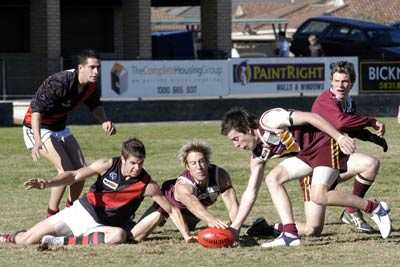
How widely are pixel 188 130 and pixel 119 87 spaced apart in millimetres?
3732

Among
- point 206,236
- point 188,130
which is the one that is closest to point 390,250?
point 206,236

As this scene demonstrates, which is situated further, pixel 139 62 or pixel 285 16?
pixel 285 16

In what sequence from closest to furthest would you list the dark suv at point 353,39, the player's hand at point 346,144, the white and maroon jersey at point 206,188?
the player's hand at point 346,144, the white and maroon jersey at point 206,188, the dark suv at point 353,39

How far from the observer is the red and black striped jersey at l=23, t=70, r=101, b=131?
38.2 feet

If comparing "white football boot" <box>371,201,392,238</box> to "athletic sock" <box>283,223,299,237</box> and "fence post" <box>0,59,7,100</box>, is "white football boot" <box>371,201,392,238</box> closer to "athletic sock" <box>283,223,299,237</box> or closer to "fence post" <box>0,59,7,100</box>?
"athletic sock" <box>283,223,299,237</box>

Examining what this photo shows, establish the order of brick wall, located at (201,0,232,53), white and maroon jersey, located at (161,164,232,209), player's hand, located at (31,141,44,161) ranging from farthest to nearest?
1. brick wall, located at (201,0,232,53)
2. player's hand, located at (31,141,44,161)
3. white and maroon jersey, located at (161,164,232,209)

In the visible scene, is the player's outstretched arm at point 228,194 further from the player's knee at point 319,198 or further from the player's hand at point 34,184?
the player's hand at point 34,184

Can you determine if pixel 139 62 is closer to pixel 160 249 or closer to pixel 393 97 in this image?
pixel 393 97

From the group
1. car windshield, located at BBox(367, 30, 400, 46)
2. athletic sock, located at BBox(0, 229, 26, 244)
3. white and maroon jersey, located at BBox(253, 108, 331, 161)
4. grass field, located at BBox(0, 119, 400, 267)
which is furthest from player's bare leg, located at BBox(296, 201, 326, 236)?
car windshield, located at BBox(367, 30, 400, 46)

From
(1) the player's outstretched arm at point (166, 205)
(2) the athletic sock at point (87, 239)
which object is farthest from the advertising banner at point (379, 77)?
(2) the athletic sock at point (87, 239)

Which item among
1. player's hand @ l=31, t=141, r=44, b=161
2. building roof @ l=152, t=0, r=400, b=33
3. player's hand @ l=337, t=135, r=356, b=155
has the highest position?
building roof @ l=152, t=0, r=400, b=33

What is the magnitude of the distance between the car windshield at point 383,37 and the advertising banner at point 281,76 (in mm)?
6948

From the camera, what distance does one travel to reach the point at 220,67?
29188mm

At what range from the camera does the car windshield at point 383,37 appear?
37.0m
